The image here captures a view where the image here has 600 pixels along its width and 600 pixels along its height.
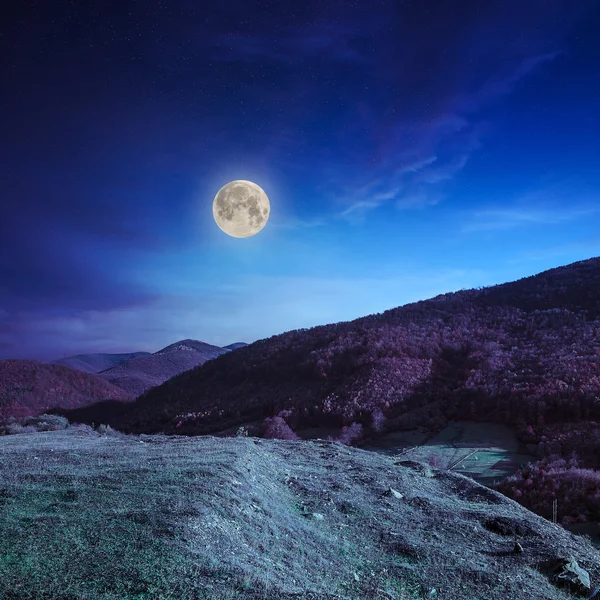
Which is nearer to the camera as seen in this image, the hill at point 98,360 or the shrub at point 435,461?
the shrub at point 435,461

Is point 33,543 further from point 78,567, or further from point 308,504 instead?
point 308,504

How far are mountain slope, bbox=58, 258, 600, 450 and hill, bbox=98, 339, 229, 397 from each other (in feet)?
75.2

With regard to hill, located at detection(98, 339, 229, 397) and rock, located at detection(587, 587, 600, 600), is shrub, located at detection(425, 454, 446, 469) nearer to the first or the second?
rock, located at detection(587, 587, 600, 600)

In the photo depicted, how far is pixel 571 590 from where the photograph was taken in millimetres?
6426

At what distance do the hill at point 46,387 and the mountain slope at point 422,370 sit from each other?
Result: 33.9 ft

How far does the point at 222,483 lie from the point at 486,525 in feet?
17.4

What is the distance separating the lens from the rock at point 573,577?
6441mm

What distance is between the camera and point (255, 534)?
659 cm

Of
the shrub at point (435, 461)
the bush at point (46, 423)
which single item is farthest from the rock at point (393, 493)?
the bush at point (46, 423)

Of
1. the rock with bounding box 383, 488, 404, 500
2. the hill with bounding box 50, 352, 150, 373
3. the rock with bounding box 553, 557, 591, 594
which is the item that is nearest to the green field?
the rock with bounding box 383, 488, 404, 500

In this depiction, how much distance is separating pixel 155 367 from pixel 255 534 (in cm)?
7257

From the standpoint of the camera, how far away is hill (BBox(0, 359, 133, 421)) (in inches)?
1634

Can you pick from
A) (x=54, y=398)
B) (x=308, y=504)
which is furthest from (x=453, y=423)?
(x=54, y=398)

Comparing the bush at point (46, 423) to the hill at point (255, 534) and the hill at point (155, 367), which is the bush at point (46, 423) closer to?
the hill at point (255, 534)
